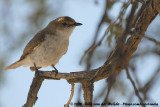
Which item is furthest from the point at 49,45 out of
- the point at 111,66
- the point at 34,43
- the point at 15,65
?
the point at 111,66

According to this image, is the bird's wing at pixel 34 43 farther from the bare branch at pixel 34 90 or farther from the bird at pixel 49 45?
the bare branch at pixel 34 90

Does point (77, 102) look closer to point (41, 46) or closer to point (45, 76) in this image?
point (45, 76)

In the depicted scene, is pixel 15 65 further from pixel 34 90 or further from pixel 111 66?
pixel 111 66

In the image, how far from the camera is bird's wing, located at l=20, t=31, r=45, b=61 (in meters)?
4.81

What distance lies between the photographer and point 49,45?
470 cm

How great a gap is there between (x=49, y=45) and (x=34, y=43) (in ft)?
1.12

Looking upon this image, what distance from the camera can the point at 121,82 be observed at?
12.6 feet

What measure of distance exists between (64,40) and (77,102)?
6.53ft

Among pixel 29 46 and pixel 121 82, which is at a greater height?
pixel 29 46

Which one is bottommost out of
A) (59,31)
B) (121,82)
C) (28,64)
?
(121,82)

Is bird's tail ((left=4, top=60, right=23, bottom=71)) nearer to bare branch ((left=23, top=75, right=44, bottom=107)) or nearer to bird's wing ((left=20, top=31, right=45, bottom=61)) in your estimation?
bird's wing ((left=20, top=31, right=45, bottom=61))

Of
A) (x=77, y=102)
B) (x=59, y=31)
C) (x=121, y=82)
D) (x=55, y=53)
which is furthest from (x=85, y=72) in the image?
(x=59, y=31)

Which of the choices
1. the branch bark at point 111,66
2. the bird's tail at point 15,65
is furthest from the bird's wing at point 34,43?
the branch bark at point 111,66

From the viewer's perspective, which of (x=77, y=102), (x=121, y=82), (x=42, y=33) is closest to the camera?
(x=77, y=102)
